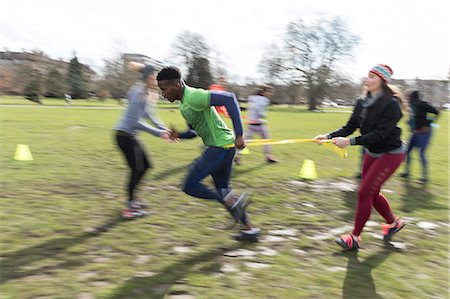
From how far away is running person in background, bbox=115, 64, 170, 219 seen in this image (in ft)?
16.6

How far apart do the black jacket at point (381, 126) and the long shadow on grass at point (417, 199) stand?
2.35 meters

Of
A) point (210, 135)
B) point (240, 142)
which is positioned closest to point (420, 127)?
point (240, 142)

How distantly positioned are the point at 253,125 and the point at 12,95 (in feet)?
173

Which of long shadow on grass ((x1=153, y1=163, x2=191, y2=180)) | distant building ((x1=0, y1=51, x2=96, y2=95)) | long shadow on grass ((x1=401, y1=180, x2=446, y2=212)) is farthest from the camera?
distant building ((x1=0, y1=51, x2=96, y2=95))

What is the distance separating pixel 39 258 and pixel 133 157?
1795 millimetres

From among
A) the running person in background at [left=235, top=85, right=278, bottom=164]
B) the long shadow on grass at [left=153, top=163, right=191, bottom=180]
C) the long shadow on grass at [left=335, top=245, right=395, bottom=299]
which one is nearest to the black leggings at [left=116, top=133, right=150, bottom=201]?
the long shadow on grass at [left=153, top=163, right=191, bottom=180]

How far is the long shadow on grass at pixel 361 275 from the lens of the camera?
3436 mm

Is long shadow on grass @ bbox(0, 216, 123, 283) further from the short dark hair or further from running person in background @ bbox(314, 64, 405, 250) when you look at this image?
running person in background @ bbox(314, 64, 405, 250)

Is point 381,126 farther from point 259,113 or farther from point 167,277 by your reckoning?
point 259,113

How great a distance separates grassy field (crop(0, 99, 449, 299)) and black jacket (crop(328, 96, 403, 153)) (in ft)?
3.96

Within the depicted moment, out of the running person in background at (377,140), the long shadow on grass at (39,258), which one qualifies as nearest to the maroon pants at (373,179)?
the running person in background at (377,140)

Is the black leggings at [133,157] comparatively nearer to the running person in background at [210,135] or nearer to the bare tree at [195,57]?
the running person in background at [210,135]

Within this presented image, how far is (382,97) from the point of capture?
4.14 meters

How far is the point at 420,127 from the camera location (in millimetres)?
8352
